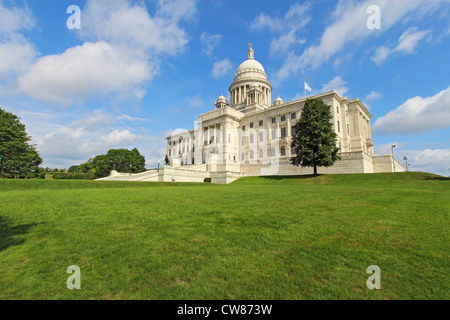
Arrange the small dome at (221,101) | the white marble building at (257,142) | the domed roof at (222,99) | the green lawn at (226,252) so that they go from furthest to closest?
the domed roof at (222,99) → the small dome at (221,101) → the white marble building at (257,142) → the green lawn at (226,252)

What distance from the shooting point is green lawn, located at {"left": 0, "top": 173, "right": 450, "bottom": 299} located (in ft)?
12.5

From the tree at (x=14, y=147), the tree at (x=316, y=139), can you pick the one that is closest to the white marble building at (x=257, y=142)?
the tree at (x=316, y=139)

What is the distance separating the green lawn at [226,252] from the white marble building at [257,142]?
96.8ft

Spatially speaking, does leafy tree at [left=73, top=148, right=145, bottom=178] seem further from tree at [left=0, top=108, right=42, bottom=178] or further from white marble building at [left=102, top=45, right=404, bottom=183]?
tree at [left=0, top=108, right=42, bottom=178]

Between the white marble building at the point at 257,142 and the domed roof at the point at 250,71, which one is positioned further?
the domed roof at the point at 250,71

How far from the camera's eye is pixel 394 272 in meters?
Answer: 4.20

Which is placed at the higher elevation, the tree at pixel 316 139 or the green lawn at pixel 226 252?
the tree at pixel 316 139

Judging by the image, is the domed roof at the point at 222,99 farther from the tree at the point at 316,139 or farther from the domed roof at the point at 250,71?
the tree at the point at 316,139

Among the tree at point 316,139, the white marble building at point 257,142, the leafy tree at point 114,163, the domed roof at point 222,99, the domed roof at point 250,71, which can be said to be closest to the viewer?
the tree at point 316,139

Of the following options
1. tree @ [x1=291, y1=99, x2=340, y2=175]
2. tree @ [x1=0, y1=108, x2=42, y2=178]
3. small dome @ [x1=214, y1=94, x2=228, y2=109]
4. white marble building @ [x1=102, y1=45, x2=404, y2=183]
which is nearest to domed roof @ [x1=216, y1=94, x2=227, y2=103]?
small dome @ [x1=214, y1=94, x2=228, y2=109]

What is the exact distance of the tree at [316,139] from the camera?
34.9 m
